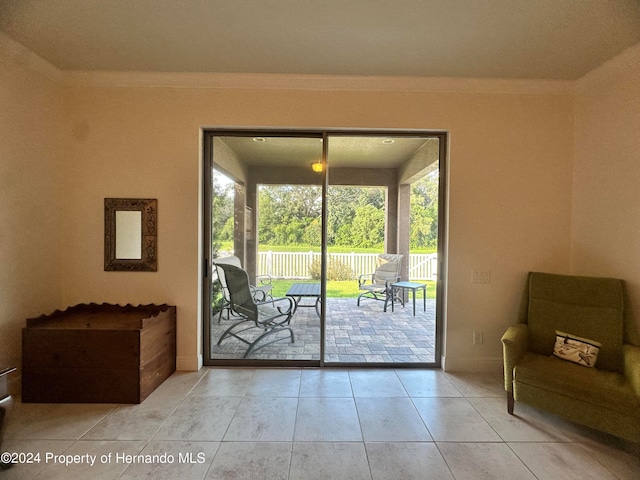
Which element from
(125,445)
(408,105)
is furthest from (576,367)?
(125,445)

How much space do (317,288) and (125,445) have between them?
1.85 m

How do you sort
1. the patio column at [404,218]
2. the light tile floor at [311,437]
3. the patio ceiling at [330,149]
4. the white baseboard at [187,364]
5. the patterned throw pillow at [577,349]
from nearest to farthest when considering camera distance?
1. the light tile floor at [311,437]
2. the patterned throw pillow at [577,349]
3. the white baseboard at [187,364]
4. the patio ceiling at [330,149]
5. the patio column at [404,218]

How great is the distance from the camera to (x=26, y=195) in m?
2.43

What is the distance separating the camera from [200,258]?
2.84 metres

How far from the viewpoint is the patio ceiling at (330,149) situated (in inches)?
116

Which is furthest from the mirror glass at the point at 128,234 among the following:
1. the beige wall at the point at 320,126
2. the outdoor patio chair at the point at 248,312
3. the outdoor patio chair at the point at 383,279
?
the outdoor patio chair at the point at 383,279

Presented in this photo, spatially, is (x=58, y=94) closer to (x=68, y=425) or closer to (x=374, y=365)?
(x=68, y=425)

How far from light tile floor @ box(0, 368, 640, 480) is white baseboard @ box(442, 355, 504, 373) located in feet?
0.91

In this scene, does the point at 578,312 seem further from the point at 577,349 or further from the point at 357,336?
the point at 357,336

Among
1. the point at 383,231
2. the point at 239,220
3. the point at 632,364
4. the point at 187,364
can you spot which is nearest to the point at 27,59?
the point at 239,220

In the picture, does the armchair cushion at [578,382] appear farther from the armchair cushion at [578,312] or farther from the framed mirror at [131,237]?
the framed mirror at [131,237]

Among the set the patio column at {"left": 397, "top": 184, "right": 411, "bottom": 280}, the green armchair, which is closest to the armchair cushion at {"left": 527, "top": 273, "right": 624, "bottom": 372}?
the green armchair

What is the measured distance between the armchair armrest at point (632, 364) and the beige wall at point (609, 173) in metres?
0.40

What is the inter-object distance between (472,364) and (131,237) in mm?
3538
